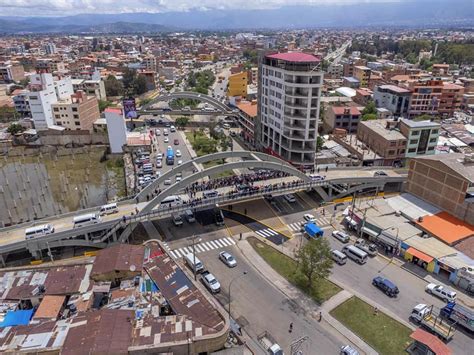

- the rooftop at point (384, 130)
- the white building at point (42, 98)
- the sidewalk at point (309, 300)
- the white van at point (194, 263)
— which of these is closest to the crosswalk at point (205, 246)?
the white van at point (194, 263)

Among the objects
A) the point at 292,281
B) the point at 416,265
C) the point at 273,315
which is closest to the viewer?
the point at 273,315

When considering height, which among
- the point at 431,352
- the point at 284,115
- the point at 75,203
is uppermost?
the point at 284,115

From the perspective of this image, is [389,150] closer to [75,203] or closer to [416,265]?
[416,265]

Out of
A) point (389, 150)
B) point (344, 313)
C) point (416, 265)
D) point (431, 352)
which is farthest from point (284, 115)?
point (431, 352)

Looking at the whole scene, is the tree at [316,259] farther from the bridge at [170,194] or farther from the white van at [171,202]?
the white van at [171,202]

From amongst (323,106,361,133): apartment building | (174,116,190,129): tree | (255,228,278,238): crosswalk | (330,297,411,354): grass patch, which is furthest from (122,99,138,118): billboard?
(330,297,411,354): grass patch

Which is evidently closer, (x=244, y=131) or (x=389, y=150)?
(x=389, y=150)
